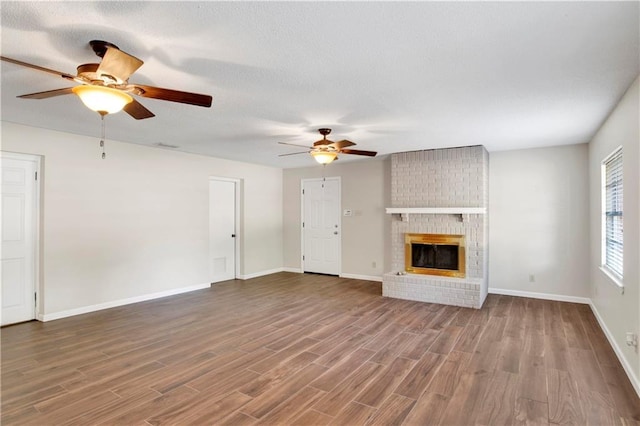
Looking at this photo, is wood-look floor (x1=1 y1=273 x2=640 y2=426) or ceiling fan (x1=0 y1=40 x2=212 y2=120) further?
wood-look floor (x1=1 y1=273 x2=640 y2=426)

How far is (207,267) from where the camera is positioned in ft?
20.7

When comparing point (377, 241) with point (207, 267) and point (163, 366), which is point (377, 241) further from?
point (163, 366)

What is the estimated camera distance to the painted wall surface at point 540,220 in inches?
202

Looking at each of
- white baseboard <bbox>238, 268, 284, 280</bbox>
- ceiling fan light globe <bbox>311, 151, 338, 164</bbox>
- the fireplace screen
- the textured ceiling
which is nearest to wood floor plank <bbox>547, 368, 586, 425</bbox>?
the textured ceiling

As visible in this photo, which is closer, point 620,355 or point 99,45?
point 99,45

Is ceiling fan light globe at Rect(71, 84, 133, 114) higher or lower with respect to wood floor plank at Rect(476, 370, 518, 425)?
higher

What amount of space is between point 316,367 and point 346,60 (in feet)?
8.22

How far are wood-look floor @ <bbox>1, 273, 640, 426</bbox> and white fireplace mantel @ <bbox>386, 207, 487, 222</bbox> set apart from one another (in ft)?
4.70

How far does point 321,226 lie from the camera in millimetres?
7465

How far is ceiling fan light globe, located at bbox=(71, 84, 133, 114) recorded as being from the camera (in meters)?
2.21

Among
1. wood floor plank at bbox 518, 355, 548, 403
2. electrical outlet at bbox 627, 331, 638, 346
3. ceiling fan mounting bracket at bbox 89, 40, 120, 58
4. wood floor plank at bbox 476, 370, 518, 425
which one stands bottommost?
wood floor plank at bbox 476, 370, 518, 425

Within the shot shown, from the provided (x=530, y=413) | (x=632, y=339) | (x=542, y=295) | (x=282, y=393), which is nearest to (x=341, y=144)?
(x=282, y=393)

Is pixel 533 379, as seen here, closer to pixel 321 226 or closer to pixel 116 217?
pixel 321 226

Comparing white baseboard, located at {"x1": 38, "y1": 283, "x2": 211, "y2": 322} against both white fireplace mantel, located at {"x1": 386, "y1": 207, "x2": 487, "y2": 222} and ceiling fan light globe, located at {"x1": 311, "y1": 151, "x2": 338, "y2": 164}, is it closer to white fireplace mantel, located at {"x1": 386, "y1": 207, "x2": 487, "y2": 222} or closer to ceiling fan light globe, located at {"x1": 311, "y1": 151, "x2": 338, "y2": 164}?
ceiling fan light globe, located at {"x1": 311, "y1": 151, "x2": 338, "y2": 164}
